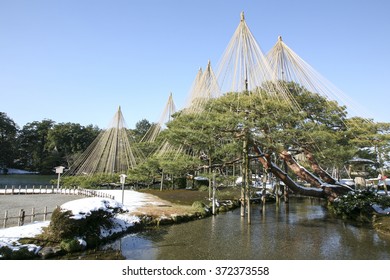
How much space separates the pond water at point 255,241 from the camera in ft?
31.8

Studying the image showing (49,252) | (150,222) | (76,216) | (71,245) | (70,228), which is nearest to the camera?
(49,252)

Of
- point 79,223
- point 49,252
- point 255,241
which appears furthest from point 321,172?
point 49,252

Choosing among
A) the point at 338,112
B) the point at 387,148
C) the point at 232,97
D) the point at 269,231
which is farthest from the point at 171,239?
the point at 387,148

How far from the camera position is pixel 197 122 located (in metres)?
16.4

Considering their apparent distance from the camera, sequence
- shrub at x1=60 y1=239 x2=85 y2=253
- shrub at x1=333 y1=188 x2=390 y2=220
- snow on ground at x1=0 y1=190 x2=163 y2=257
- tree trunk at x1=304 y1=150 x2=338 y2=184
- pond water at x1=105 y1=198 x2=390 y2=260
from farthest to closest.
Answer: tree trunk at x1=304 y1=150 x2=338 y2=184
shrub at x1=333 y1=188 x2=390 y2=220
pond water at x1=105 y1=198 x2=390 y2=260
shrub at x1=60 y1=239 x2=85 y2=253
snow on ground at x1=0 y1=190 x2=163 y2=257

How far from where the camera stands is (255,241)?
11.4 meters

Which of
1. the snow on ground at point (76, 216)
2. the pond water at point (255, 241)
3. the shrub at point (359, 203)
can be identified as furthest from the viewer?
the shrub at point (359, 203)

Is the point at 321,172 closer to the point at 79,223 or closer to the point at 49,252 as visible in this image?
A: the point at 79,223

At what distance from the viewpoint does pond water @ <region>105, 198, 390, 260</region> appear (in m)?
9.68

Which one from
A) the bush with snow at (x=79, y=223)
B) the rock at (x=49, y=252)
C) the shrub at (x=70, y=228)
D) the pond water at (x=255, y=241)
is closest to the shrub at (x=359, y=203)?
the pond water at (x=255, y=241)

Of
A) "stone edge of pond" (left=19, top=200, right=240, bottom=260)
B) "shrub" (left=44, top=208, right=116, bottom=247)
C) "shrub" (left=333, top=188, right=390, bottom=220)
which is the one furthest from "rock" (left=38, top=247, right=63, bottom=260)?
"shrub" (left=333, top=188, right=390, bottom=220)

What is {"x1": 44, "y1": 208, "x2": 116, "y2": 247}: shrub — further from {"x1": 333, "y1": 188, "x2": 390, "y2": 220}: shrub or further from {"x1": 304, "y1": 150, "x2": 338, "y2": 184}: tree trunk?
{"x1": 304, "y1": 150, "x2": 338, "y2": 184}: tree trunk

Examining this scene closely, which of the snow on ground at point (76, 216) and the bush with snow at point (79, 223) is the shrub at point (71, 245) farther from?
the snow on ground at point (76, 216)

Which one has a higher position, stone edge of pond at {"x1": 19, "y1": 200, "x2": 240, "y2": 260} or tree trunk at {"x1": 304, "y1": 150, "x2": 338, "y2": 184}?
tree trunk at {"x1": 304, "y1": 150, "x2": 338, "y2": 184}
